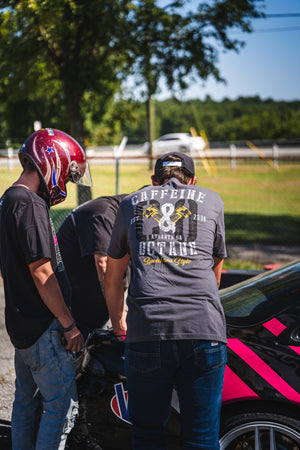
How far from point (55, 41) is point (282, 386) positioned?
8074mm

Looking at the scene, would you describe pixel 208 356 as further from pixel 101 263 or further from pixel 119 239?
pixel 101 263

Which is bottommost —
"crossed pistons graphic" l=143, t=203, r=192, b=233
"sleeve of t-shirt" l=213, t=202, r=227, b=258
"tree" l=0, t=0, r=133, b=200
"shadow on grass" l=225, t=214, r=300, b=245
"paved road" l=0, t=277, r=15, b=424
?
"shadow on grass" l=225, t=214, r=300, b=245

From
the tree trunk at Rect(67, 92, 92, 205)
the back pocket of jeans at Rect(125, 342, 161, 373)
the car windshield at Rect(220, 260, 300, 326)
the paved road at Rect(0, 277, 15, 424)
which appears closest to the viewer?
the back pocket of jeans at Rect(125, 342, 161, 373)

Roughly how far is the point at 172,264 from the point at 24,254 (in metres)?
0.63

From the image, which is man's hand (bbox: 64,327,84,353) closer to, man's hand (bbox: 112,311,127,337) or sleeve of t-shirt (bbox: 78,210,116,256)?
man's hand (bbox: 112,311,127,337)

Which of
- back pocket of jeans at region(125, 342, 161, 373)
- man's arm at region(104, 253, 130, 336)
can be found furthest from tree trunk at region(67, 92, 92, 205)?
back pocket of jeans at region(125, 342, 161, 373)

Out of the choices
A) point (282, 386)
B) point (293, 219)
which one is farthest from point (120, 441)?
point (293, 219)

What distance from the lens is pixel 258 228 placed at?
11.6 m

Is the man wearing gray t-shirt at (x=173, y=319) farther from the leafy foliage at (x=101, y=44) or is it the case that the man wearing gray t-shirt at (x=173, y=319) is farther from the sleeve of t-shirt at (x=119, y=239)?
the leafy foliage at (x=101, y=44)

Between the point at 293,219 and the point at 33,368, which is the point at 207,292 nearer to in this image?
the point at 33,368

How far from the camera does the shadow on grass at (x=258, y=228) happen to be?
1007cm

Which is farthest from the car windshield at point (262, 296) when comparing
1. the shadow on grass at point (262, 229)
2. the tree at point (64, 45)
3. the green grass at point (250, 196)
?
the shadow on grass at point (262, 229)

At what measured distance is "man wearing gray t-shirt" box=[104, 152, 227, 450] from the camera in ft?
6.00

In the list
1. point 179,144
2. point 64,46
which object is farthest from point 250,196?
point 179,144
